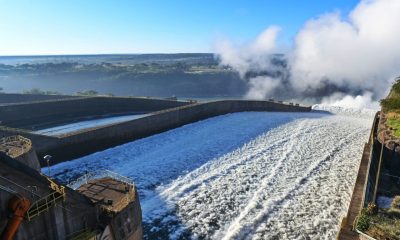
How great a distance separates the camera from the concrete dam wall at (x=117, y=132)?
70.8ft

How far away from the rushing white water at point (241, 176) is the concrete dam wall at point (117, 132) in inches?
26.9

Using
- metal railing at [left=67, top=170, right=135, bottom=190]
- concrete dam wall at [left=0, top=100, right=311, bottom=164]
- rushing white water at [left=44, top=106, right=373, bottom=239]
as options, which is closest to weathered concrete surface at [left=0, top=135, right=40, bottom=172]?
metal railing at [left=67, top=170, right=135, bottom=190]

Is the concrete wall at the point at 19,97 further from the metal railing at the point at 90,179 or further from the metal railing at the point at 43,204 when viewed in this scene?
the metal railing at the point at 43,204

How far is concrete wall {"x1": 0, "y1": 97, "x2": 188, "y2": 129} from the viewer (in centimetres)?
3525

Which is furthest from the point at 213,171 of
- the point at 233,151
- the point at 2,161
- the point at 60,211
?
the point at 2,161

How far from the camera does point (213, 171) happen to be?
70.5 ft

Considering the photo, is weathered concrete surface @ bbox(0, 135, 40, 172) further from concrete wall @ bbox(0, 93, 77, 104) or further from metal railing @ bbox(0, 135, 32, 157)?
concrete wall @ bbox(0, 93, 77, 104)

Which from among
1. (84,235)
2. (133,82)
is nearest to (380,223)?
(84,235)

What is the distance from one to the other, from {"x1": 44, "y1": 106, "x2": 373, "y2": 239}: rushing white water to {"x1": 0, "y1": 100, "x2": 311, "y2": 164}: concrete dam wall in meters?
0.68

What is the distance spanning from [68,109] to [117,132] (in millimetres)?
15275

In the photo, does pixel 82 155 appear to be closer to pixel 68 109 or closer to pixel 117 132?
pixel 117 132

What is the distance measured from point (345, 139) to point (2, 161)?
2615 centimetres

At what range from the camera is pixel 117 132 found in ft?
85.1

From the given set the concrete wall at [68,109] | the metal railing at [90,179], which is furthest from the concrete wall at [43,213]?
the concrete wall at [68,109]
